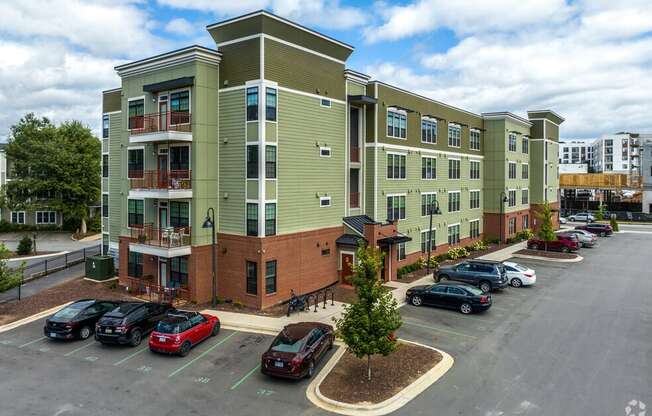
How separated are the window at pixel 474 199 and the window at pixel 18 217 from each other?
177ft

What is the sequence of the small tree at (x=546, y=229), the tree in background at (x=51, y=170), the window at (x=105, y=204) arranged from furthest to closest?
the tree in background at (x=51, y=170) → the small tree at (x=546, y=229) → the window at (x=105, y=204)

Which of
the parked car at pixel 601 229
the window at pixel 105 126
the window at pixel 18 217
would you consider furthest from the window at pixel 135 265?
the parked car at pixel 601 229

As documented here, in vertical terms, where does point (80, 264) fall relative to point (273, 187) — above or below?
below

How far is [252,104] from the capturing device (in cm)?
2369

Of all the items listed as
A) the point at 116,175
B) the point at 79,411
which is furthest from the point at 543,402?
the point at 116,175

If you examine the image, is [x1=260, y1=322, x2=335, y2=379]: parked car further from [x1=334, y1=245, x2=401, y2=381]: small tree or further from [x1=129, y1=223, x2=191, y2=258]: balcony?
[x1=129, y1=223, x2=191, y2=258]: balcony

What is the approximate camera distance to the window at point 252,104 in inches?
926

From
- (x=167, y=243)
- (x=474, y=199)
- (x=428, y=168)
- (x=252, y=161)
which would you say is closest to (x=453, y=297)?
(x=252, y=161)

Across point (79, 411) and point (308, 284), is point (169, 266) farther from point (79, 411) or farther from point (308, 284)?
point (79, 411)

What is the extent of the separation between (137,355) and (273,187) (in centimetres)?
1024

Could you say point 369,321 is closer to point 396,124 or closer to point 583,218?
point 396,124

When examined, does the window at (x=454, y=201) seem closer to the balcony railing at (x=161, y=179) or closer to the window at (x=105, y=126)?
the balcony railing at (x=161, y=179)

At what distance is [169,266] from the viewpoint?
2608 centimetres

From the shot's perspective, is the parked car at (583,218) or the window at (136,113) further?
the parked car at (583,218)
